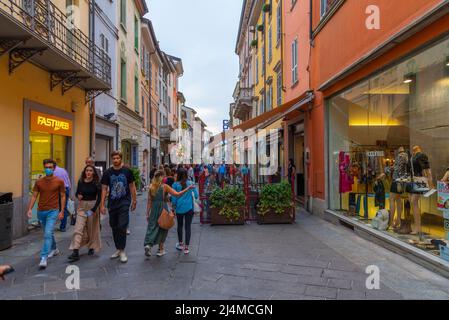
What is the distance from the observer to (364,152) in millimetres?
9688

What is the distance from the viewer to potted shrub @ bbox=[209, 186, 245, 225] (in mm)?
9945

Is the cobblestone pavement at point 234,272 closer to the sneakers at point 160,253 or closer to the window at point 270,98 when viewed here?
the sneakers at point 160,253

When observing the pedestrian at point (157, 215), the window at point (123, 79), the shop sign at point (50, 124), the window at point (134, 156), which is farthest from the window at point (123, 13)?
the pedestrian at point (157, 215)

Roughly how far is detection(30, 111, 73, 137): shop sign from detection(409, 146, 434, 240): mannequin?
27.5 ft

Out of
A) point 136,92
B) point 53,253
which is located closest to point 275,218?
point 53,253

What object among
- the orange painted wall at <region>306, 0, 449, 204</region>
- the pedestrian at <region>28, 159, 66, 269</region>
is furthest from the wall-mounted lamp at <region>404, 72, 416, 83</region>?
the pedestrian at <region>28, 159, 66, 269</region>

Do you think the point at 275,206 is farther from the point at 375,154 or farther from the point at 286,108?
the point at 286,108

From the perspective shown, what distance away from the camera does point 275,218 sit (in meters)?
10.1

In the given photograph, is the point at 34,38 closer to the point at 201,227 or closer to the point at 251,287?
the point at 201,227

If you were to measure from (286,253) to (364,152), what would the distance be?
4.22m

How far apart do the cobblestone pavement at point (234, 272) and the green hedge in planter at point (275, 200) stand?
5.99 feet

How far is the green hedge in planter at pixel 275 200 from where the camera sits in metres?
10.1

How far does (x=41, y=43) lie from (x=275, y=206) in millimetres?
6614
